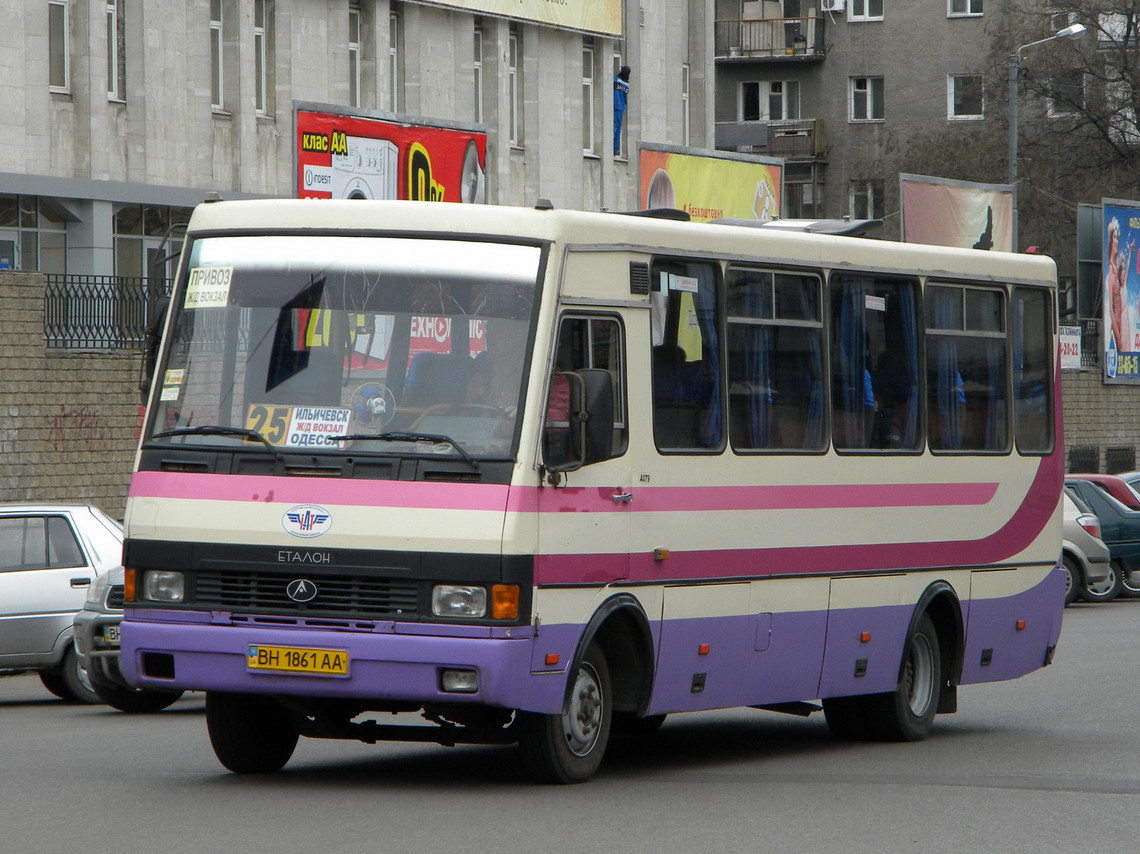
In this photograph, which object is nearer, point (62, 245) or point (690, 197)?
point (62, 245)

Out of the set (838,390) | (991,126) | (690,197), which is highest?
(991,126)

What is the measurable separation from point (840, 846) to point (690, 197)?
33571 millimetres

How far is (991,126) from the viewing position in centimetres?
6856

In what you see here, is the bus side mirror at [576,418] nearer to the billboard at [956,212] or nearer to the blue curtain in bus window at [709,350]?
the blue curtain in bus window at [709,350]

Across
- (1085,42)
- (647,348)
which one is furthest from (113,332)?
(1085,42)

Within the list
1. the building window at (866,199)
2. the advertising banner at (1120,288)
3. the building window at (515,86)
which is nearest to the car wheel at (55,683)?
the building window at (515,86)

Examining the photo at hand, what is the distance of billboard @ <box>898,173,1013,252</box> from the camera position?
42.7 m

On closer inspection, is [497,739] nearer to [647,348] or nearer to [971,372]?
[647,348]

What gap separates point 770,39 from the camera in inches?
2908

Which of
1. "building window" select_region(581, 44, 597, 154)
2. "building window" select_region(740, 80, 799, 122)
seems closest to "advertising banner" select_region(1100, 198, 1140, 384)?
"building window" select_region(581, 44, 597, 154)

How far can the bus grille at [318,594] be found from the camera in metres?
9.67

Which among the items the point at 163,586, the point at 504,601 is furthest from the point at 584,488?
the point at 163,586

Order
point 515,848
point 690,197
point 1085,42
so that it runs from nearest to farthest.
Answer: point 515,848 → point 690,197 → point 1085,42

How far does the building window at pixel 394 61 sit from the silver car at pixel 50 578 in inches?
994
